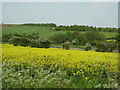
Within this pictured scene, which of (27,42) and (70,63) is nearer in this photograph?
(70,63)

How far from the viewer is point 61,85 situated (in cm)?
414

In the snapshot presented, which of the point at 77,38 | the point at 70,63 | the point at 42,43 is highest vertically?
the point at 77,38

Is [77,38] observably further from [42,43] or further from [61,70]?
[61,70]

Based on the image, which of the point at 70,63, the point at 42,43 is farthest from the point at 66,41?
the point at 70,63

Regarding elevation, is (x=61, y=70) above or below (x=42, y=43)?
below

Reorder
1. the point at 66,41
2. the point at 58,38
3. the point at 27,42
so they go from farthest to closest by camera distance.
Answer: the point at 58,38
the point at 66,41
the point at 27,42

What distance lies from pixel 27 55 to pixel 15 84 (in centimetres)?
187

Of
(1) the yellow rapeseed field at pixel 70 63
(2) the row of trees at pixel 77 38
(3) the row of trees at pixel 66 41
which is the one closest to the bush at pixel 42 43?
(3) the row of trees at pixel 66 41

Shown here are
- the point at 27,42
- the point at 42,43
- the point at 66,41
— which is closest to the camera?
the point at 27,42

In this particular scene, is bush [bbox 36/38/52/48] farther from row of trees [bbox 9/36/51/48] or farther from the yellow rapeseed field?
the yellow rapeseed field

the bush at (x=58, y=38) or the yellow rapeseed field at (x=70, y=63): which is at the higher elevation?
the bush at (x=58, y=38)

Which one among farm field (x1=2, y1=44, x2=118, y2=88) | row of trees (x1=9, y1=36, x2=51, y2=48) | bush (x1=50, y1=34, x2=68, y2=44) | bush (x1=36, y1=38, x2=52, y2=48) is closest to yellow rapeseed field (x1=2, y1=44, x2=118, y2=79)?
farm field (x1=2, y1=44, x2=118, y2=88)

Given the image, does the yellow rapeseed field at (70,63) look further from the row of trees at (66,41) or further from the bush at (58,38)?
the bush at (58,38)

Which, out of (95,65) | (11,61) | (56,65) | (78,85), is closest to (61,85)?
(78,85)
